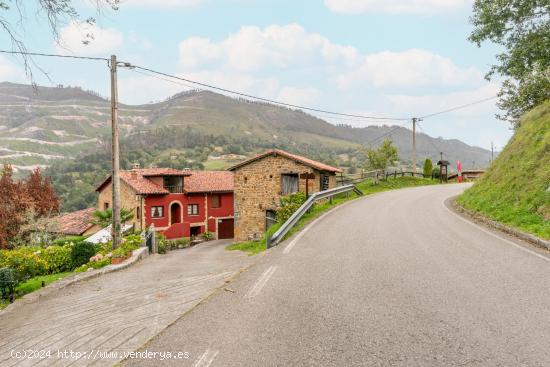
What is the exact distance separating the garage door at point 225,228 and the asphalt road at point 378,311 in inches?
1518

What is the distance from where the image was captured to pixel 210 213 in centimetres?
4712

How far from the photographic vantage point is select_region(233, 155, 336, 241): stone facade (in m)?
29.7

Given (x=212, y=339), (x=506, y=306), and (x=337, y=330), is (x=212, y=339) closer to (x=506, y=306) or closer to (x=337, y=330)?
(x=337, y=330)

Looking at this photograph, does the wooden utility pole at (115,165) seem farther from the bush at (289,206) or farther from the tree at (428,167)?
the tree at (428,167)

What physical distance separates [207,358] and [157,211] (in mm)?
40197

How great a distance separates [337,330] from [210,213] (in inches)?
1694

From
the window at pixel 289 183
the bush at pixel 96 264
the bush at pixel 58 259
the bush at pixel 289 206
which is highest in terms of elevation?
the window at pixel 289 183

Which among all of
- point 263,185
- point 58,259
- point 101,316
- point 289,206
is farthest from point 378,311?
point 263,185

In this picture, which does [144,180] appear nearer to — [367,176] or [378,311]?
[367,176]

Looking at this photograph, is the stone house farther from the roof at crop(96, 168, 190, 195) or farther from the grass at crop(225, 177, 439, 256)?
the roof at crop(96, 168, 190, 195)

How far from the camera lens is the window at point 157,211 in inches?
1663

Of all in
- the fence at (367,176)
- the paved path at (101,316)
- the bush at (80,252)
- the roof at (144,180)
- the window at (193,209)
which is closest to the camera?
the paved path at (101,316)

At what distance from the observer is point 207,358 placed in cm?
438

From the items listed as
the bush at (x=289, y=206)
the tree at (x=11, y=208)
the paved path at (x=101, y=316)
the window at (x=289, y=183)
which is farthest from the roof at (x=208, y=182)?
the paved path at (x=101, y=316)
